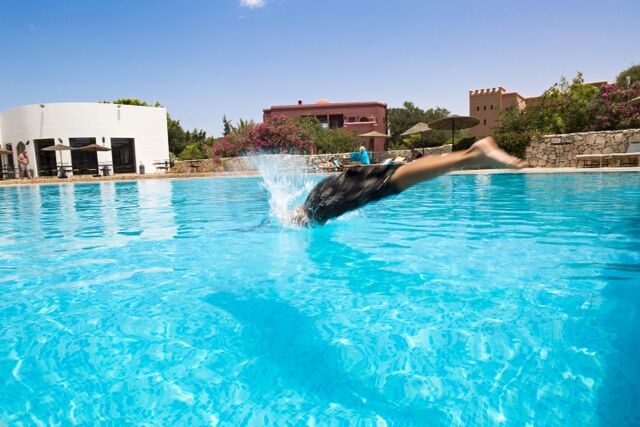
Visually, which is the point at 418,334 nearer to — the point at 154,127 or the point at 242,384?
the point at 242,384

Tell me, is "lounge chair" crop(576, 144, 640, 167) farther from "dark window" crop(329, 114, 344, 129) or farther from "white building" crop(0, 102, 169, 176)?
"dark window" crop(329, 114, 344, 129)

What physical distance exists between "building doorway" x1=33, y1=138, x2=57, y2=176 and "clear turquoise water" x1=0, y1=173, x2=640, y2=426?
25972 mm

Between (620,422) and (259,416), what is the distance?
1608 mm

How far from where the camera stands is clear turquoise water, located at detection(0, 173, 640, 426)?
2.08 metres

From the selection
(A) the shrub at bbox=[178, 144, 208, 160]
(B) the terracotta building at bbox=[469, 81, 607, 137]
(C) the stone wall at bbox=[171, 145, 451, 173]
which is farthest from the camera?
(B) the terracotta building at bbox=[469, 81, 607, 137]

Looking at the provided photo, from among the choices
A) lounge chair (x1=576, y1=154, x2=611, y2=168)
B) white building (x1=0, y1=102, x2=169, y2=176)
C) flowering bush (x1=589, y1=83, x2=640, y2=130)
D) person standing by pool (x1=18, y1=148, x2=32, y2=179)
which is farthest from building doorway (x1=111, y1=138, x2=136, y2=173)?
flowering bush (x1=589, y1=83, x2=640, y2=130)

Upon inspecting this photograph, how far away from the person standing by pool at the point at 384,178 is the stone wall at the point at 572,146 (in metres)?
15.8

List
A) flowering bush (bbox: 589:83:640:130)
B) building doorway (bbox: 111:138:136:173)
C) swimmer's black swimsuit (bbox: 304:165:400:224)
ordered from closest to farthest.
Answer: swimmer's black swimsuit (bbox: 304:165:400:224), flowering bush (bbox: 589:83:640:130), building doorway (bbox: 111:138:136:173)

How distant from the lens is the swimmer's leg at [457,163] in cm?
300

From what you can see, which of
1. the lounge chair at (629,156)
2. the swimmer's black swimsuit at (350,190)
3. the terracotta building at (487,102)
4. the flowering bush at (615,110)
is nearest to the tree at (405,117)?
the terracotta building at (487,102)

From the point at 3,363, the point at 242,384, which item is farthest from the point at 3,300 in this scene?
the point at 242,384

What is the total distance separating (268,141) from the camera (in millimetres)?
27469

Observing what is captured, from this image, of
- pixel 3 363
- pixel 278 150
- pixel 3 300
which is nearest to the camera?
pixel 3 363

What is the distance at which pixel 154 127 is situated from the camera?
30.2 meters
